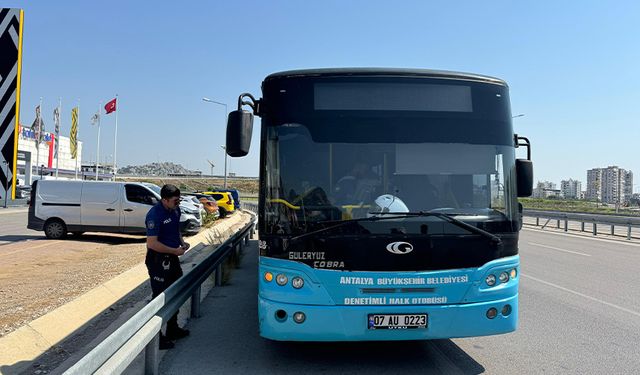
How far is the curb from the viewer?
17.4 ft

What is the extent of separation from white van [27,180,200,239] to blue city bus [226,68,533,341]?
1433cm

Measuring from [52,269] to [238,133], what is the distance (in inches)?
338

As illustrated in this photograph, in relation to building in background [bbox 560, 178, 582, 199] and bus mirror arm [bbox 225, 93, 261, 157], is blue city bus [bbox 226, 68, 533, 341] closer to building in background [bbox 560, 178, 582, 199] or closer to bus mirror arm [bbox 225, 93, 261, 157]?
bus mirror arm [bbox 225, 93, 261, 157]

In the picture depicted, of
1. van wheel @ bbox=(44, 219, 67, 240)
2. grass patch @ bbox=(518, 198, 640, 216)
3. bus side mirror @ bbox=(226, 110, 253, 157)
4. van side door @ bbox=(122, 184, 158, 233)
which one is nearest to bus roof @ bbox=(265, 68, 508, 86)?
bus side mirror @ bbox=(226, 110, 253, 157)

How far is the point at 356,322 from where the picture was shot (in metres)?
4.56

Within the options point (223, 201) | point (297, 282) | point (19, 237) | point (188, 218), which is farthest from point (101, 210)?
point (297, 282)

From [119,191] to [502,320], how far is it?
16.0 meters

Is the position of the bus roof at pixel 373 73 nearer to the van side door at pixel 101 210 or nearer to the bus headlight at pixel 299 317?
the bus headlight at pixel 299 317

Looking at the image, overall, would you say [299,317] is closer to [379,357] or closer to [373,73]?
[379,357]

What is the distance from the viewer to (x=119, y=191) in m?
18.1

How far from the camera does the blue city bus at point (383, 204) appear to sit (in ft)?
15.1

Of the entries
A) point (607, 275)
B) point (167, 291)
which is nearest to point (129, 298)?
point (167, 291)

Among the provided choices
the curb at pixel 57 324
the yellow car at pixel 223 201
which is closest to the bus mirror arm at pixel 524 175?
the curb at pixel 57 324

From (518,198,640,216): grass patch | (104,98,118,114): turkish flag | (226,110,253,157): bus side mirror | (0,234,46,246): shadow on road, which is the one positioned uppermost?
(104,98,118,114): turkish flag
